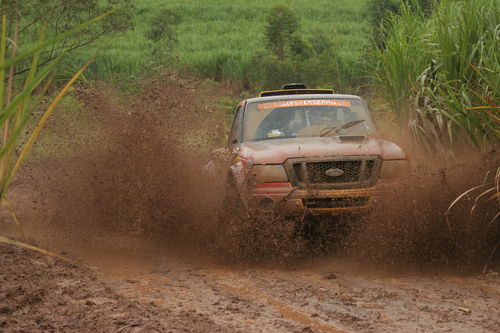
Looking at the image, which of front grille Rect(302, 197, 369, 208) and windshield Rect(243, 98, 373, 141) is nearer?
front grille Rect(302, 197, 369, 208)

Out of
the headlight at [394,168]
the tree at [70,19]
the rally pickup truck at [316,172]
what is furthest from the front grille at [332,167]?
the tree at [70,19]

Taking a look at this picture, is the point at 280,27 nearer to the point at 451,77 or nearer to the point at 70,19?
the point at 70,19

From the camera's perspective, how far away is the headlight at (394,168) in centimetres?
702

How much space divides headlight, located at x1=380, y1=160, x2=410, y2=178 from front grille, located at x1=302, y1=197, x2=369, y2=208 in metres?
0.36

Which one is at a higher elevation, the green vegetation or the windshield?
the windshield

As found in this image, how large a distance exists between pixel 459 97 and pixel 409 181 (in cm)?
140

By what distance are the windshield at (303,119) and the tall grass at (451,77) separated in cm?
66

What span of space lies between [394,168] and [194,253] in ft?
7.10

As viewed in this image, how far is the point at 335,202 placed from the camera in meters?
6.78

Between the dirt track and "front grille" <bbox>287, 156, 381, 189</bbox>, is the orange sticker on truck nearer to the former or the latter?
"front grille" <bbox>287, 156, 381, 189</bbox>

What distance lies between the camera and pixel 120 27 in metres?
14.4

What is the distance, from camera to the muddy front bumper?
22.2 ft

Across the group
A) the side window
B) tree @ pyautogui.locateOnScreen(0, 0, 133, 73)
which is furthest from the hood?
tree @ pyautogui.locateOnScreen(0, 0, 133, 73)

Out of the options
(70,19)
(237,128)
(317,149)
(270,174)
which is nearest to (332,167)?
(317,149)
